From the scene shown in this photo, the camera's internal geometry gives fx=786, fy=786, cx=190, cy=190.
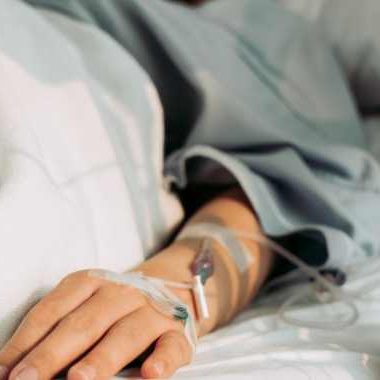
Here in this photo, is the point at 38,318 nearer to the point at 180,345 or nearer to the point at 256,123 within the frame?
the point at 180,345

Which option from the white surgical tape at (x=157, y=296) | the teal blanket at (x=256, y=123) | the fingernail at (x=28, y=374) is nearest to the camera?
the fingernail at (x=28, y=374)

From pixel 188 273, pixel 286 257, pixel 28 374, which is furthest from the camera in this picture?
pixel 286 257

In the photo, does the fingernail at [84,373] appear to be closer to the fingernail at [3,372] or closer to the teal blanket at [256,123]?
the fingernail at [3,372]

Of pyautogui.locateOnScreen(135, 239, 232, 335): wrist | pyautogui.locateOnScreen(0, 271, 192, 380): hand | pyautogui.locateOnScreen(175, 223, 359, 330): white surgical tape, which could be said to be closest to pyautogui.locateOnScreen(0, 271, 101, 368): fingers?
pyautogui.locateOnScreen(0, 271, 192, 380): hand

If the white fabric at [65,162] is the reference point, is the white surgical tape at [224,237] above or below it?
below

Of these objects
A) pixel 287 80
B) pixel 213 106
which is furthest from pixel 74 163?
pixel 287 80

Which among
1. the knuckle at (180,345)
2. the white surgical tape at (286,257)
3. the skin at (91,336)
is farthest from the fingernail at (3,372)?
the white surgical tape at (286,257)

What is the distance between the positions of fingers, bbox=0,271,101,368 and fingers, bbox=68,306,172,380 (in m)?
0.03

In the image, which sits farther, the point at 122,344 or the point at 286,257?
the point at 286,257

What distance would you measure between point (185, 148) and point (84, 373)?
0.41 meters

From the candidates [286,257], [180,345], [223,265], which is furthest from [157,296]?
[286,257]

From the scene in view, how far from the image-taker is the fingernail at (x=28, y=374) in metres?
0.42

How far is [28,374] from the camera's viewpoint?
0.42 metres

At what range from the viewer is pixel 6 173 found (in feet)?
1.73
